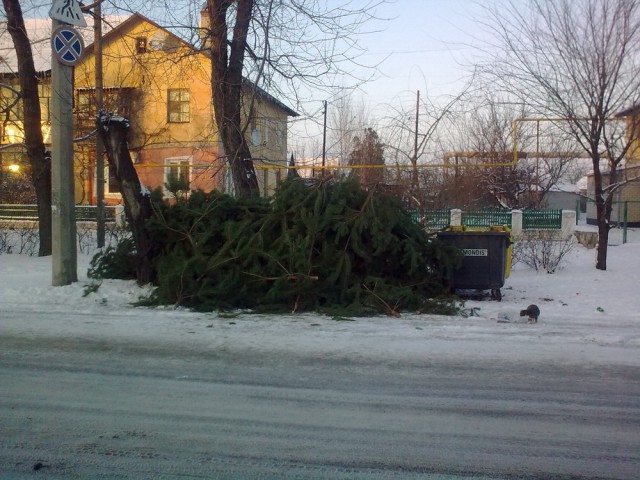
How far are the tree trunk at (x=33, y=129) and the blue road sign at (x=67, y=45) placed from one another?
17.2ft

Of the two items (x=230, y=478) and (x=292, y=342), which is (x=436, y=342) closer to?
(x=292, y=342)

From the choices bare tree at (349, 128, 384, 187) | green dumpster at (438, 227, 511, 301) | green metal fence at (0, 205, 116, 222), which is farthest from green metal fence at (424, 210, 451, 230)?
green metal fence at (0, 205, 116, 222)

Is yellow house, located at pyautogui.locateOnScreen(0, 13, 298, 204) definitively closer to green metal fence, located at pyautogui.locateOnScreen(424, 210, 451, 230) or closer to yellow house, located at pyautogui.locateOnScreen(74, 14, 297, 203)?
yellow house, located at pyautogui.locateOnScreen(74, 14, 297, 203)

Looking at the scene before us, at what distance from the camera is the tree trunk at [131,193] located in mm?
10672

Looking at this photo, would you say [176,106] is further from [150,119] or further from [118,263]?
[118,263]

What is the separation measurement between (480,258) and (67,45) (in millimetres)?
7892

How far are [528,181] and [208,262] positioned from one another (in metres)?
23.9

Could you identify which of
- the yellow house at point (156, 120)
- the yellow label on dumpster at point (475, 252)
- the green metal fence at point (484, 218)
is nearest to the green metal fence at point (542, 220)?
the green metal fence at point (484, 218)

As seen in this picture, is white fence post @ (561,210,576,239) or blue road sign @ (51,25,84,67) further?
white fence post @ (561,210,576,239)

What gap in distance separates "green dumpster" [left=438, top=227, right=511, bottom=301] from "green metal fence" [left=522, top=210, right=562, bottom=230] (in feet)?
46.1

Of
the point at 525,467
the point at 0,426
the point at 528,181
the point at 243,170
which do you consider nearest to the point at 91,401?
the point at 0,426

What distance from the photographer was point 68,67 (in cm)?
1107

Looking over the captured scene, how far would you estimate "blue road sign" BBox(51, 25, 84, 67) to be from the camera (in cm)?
1045

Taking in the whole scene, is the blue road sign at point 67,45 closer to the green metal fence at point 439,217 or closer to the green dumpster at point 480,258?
the green dumpster at point 480,258
